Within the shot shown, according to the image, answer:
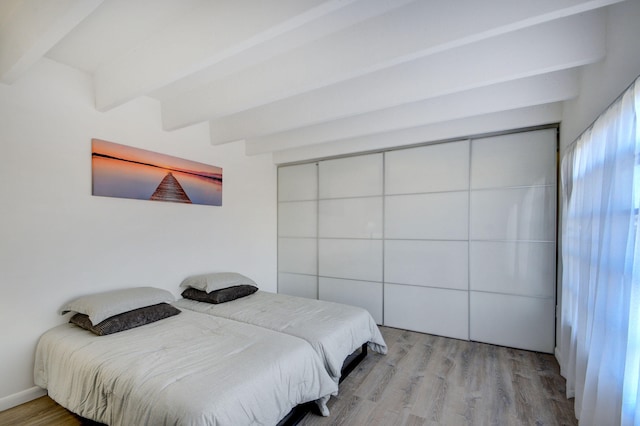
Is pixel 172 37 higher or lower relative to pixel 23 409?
higher

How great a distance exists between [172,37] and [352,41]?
1.20 meters

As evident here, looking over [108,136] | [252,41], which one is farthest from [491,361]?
[108,136]

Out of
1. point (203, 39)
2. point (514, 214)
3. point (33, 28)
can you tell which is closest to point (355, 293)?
point (514, 214)

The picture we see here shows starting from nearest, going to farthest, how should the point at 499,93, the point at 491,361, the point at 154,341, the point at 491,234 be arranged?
the point at 154,341, the point at 499,93, the point at 491,361, the point at 491,234

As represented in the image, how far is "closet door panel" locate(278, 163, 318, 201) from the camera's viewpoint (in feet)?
14.7

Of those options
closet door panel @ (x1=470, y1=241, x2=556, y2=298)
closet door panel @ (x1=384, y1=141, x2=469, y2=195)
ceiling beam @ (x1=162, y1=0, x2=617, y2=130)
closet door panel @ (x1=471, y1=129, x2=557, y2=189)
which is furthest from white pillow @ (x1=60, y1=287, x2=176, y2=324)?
closet door panel @ (x1=471, y1=129, x2=557, y2=189)

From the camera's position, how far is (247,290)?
3.39m

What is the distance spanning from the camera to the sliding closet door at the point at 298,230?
14.8 ft

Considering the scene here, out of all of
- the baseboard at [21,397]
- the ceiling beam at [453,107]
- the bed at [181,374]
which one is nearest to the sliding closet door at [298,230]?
the ceiling beam at [453,107]

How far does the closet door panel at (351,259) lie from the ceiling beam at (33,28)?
349 cm

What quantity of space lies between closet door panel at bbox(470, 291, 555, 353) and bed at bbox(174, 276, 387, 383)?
1240 millimetres

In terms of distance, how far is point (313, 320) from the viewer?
258 cm

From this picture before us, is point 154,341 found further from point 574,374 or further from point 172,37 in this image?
point 574,374

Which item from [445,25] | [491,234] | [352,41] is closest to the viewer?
[445,25]
